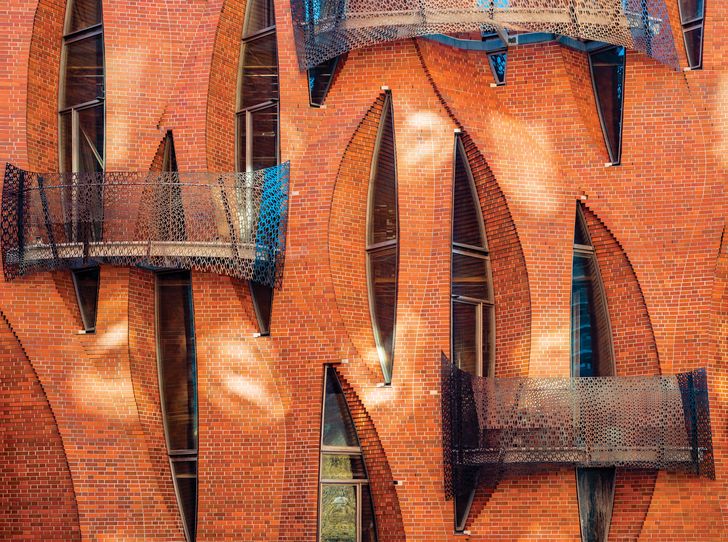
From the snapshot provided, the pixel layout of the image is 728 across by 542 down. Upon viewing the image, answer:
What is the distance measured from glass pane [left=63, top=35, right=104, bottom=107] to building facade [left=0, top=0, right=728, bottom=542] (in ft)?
2.17

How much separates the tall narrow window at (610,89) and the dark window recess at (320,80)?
183 inches

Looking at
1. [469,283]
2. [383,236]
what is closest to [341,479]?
[469,283]

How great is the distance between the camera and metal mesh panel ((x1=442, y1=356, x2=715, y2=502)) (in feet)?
76.0

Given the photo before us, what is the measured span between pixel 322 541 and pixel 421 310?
430 centimetres

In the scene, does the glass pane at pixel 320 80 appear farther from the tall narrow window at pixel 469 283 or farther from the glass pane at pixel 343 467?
the glass pane at pixel 343 467

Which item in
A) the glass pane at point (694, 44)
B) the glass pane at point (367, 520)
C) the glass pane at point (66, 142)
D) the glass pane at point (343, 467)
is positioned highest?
the glass pane at point (694, 44)

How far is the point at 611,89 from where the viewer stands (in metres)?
25.2

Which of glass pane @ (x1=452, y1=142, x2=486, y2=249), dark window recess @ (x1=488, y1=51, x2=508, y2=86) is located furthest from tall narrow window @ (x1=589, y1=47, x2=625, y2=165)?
glass pane @ (x1=452, y1=142, x2=486, y2=249)

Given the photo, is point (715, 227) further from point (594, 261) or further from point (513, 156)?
point (513, 156)

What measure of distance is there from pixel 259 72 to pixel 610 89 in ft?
20.7

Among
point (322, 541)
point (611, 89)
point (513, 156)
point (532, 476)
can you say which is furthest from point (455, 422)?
point (611, 89)

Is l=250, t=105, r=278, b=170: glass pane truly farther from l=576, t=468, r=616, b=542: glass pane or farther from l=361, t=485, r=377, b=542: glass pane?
l=576, t=468, r=616, b=542: glass pane

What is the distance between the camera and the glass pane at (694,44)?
24.6 metres

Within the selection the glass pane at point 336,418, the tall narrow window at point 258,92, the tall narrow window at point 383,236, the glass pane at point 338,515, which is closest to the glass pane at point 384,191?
the tall narrow window at point 383,236
